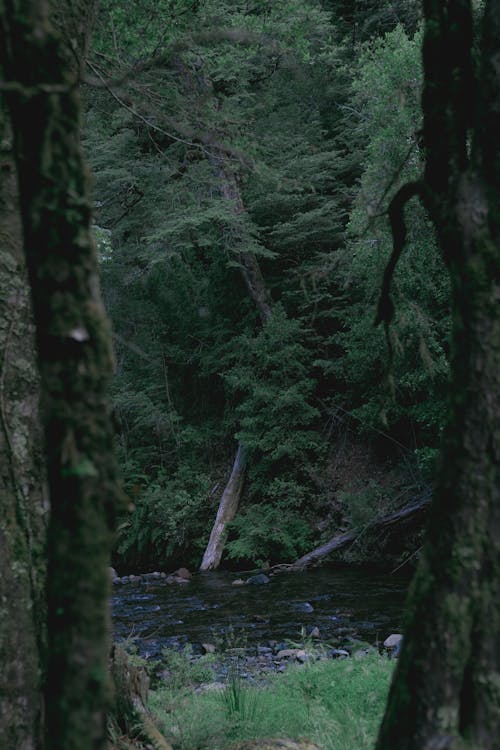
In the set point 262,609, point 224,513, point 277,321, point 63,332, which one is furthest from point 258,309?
point 63,332

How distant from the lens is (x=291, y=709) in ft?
16.5

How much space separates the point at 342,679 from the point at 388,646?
111 inches

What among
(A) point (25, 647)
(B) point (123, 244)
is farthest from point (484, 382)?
(B) point (123, 244)

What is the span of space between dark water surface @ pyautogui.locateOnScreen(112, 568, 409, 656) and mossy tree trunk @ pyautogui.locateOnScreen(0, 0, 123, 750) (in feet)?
23.0

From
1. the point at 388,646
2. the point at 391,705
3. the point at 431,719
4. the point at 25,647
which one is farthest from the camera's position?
the point at 388,646

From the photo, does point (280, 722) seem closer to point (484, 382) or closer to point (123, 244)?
point (484, 382)

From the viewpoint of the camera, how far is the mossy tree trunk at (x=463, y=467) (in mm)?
2002

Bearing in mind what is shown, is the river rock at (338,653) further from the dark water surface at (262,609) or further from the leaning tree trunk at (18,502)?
the leaning tree trunk at (18,502)

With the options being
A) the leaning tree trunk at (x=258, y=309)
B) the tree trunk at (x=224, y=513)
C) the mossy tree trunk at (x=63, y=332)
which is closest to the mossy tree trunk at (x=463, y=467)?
the mossy tree trunk at (x=63, y=332)

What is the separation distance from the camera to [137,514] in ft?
56.2

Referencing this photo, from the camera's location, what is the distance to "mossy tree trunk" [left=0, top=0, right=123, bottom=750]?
1486 mm

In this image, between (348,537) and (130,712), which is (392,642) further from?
(348,537)

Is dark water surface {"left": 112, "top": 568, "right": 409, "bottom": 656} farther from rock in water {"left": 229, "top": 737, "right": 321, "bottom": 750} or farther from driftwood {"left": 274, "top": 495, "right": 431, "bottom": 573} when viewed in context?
rock in water {"left": 229, "top": 737, "right": 321, "bottom": 750}

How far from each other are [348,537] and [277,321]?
5.45m
